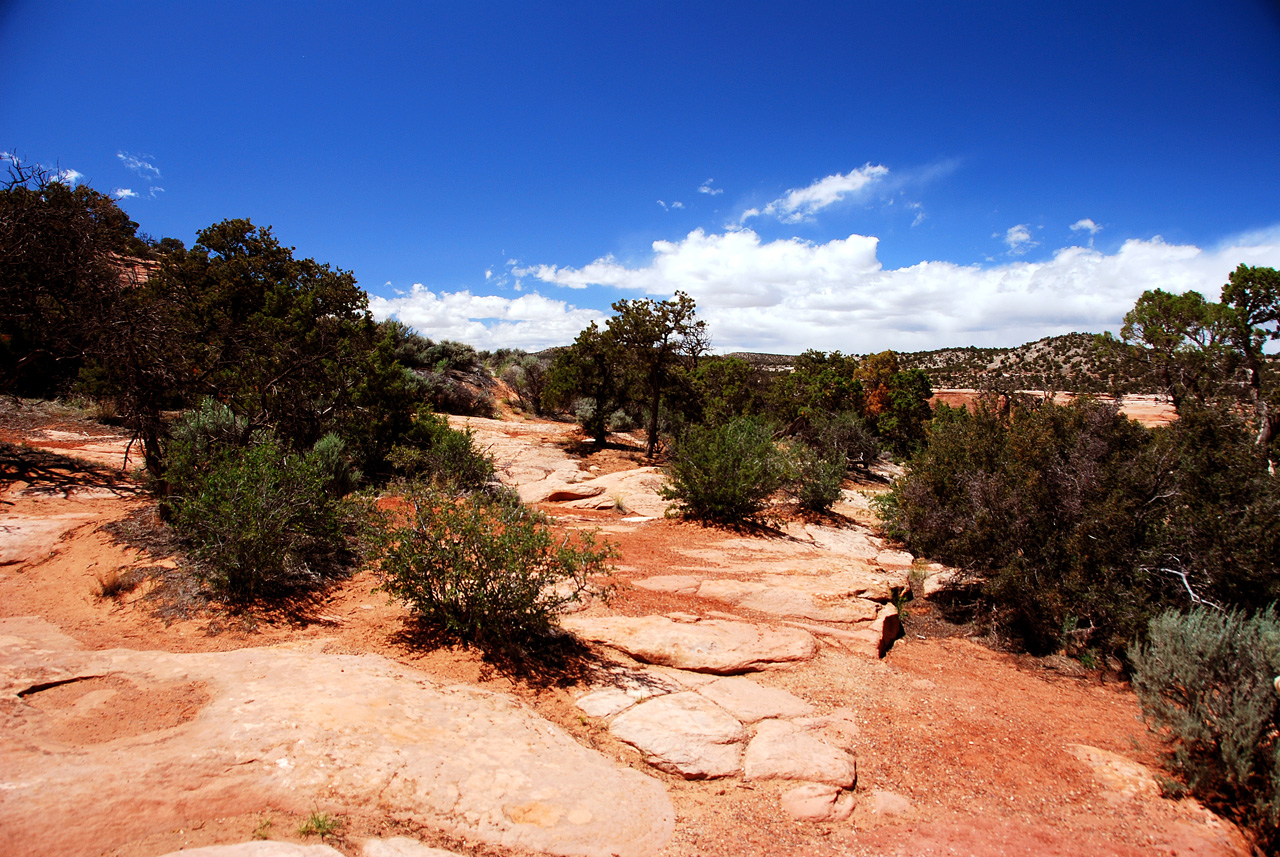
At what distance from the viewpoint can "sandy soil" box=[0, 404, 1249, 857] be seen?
3.36 meters

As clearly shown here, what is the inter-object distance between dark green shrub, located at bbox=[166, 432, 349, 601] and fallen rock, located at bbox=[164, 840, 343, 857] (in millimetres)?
3541

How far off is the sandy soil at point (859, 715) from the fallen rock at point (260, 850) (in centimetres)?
10

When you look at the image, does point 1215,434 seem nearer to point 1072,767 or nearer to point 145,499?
point 1072,767

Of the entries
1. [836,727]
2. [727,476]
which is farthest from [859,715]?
[727,476]

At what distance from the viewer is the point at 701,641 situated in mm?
5852

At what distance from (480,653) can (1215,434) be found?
8588mm

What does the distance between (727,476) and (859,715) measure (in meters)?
6.26

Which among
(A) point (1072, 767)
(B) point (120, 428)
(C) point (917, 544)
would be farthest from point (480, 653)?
(B) point (120, 428)

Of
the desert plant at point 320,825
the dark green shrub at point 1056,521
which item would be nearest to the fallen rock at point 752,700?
the desert plant at point 320,825

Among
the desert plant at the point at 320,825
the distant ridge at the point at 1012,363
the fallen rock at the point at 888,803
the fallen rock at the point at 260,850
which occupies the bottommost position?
the fallen rock at the point at 888,803

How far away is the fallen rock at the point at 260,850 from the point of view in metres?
2.38

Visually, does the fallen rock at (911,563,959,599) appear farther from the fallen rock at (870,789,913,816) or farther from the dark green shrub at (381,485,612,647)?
the dark green shrub at (381,485,612,647)

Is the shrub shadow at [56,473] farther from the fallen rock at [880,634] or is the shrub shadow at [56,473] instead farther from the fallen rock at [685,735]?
the fallen rock at [880,634]

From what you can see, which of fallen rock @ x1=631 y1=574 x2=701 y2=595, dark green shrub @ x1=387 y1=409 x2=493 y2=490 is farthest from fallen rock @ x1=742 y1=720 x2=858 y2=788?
dark green shrub @ x1=387 y1=409 x2=493 y2=490
